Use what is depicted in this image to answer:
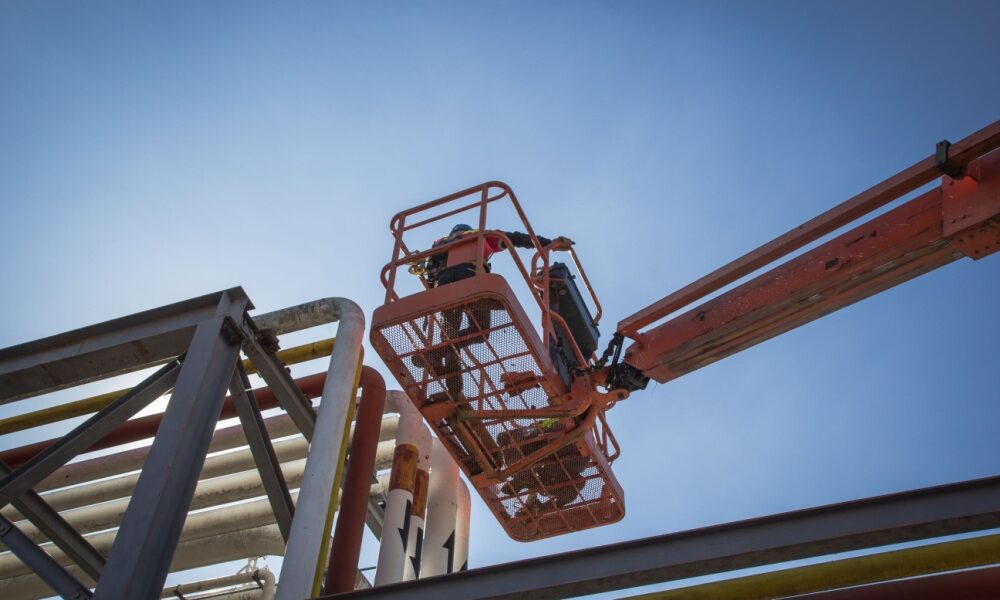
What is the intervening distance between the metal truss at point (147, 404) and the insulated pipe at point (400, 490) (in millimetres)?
Result: 2270

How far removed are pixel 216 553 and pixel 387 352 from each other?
539cm

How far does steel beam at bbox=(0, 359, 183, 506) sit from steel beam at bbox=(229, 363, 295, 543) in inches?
19.5

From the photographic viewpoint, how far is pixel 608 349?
9234 millimetres

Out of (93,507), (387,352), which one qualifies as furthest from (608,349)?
(93,507)

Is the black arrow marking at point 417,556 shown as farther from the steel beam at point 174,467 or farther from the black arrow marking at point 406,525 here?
the steel beam at point 174,467

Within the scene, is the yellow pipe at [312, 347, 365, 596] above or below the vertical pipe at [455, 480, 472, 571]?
below

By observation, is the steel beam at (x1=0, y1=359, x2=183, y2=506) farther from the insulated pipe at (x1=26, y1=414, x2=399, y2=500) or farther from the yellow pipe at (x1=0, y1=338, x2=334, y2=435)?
the insulated pipe at (x1=26, y1=414, x2=399, y2=500)

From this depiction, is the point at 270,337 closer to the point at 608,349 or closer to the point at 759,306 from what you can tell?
the point at 608,349

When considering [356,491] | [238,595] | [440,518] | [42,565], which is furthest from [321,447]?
[238,595]

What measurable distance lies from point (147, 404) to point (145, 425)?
13.0 ft

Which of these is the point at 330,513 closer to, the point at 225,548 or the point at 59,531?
the point at 59,531

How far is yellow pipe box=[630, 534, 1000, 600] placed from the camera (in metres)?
4.91

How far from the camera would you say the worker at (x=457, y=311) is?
870 centimetres

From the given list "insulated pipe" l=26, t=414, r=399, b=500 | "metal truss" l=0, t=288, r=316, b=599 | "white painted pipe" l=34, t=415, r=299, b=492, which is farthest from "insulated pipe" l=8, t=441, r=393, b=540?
"metal truss" l=0, t=288, r=316, b=599
